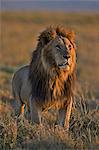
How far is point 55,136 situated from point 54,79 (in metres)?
0.95

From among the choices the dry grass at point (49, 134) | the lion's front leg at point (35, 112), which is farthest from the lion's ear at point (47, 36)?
the dry grass at point (49, 134)

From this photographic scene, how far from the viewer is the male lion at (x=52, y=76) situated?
7.55 meters

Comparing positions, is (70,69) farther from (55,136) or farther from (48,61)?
(55,136)

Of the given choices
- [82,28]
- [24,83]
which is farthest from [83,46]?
[24,83]

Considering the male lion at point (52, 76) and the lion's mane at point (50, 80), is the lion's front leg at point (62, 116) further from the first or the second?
the lion's mane at point (50, 80)

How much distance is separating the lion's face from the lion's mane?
99mm

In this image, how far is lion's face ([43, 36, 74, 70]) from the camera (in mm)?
7289

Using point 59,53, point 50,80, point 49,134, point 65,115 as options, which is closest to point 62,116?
point 65,115

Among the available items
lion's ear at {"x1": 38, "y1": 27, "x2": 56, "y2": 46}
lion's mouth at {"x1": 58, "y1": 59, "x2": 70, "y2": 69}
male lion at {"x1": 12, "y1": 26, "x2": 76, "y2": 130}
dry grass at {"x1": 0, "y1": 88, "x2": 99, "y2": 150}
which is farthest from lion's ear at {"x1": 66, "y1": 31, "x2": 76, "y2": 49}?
dry grass at {"x1": 0, "y1": 88, "x2": 99, "y2": 150}

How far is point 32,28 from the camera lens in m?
41.8

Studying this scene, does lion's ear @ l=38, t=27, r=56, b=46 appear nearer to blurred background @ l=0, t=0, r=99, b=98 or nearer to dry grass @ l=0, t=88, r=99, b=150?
dry grass @ l=0, t=88, r=99, b=150

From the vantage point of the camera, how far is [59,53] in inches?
290

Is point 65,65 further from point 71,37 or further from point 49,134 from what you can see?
point 49,134

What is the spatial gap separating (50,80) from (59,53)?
0.54 metres
